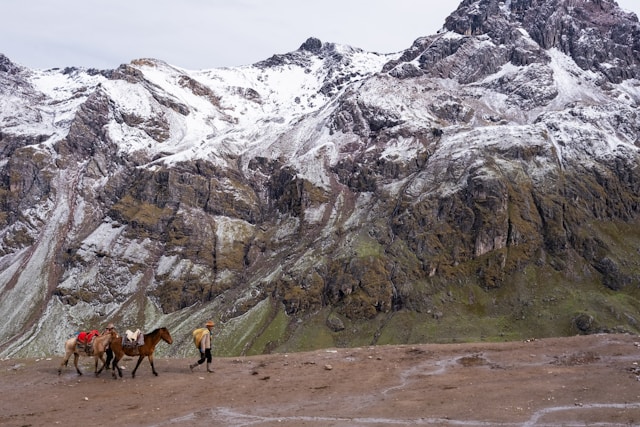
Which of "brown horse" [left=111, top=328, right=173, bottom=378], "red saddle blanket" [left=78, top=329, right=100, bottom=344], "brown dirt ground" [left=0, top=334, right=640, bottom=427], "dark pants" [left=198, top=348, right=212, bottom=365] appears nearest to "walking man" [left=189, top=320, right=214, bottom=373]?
"dark pants" [left=198, top=348, right=212, bottom=365]

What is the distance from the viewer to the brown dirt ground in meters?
22.1

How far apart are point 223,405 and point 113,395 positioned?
606cm

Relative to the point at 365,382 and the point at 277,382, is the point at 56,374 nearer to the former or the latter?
the point at 277,382

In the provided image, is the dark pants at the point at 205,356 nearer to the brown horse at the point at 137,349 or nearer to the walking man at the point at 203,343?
the walking man at the point at 203,343

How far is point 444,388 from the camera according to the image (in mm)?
25938

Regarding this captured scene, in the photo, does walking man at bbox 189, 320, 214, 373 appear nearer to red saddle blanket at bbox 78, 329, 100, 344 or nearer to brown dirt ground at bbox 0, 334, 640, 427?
brown dirt ground at bbox 0, 334, 640, 427

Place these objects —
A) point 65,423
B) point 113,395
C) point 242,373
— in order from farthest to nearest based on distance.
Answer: point 242,373 < point 113,395 < point 65,423

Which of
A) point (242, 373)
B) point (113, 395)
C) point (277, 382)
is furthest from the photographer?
point (242, 373)

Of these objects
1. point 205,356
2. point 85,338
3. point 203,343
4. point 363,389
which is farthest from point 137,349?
point 363,389

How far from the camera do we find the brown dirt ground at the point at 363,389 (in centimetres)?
2211

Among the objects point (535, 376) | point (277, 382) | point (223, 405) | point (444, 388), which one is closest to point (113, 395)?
point (223, 405)

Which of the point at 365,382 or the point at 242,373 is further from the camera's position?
the point at 242,373

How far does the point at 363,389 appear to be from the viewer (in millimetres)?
26672

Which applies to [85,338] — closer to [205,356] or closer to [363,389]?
[205,356]
